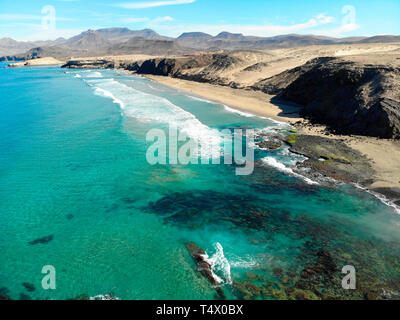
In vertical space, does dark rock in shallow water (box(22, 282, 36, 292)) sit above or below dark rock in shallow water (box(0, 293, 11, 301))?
above

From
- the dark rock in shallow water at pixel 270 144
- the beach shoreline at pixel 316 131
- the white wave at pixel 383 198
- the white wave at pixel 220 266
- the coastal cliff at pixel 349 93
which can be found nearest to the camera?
the white wave at pixel 220 266

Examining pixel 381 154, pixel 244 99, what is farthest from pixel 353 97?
pixel 244 99

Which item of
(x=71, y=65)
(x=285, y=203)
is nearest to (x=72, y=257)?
(x=285, y=203)

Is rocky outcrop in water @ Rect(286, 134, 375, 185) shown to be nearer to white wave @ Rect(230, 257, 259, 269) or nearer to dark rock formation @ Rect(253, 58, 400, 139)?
dark rock formation @ Rect(253, 58, 400, 139)

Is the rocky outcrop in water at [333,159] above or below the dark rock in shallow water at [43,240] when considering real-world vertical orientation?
above

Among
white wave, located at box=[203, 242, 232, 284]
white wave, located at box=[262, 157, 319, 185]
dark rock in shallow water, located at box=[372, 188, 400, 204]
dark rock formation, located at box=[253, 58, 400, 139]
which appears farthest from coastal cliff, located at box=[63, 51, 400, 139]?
white wave, located at box=[203, 242, 232, 284]

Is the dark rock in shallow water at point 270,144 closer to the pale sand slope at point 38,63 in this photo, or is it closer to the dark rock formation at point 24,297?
the dark rock formation at point 24,297

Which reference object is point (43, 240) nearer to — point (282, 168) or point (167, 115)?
point (282, 168)

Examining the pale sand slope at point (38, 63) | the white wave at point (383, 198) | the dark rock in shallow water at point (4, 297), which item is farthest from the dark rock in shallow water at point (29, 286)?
the pale sand slope at point (38, 63)
